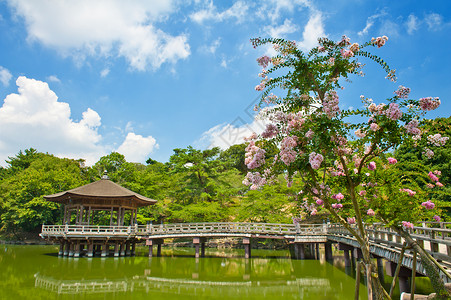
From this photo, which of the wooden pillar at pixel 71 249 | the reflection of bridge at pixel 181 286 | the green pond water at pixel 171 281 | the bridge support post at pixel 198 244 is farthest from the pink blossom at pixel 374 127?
the wooden pillar at pixel 71 249

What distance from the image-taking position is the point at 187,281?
11.9m

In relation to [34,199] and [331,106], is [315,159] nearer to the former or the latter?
[331,106]

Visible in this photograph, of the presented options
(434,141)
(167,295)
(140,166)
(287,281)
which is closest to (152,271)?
(167,295)

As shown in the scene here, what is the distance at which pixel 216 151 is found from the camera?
2811 cm

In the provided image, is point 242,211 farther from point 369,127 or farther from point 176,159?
point 369,127

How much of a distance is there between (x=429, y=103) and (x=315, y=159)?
1622 millimetres

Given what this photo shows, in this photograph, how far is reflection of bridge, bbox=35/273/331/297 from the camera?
1024cm

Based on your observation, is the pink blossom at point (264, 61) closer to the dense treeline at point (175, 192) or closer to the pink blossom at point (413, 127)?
the pink blossom at point (413, 127)

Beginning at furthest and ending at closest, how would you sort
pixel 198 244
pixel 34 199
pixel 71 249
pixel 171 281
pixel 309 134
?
pixel 34 199 < pixel 71 249 < pixel 198 244 < pixel 171 281 < pixel 309 134

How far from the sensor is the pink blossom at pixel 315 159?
4.03 meters

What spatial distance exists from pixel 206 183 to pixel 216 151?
3.82m

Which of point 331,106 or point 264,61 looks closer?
point 331,106

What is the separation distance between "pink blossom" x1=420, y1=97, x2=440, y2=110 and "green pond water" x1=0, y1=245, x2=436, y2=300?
729 cm

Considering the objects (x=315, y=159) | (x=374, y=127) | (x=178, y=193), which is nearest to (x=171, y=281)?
(x=315, y=159)
